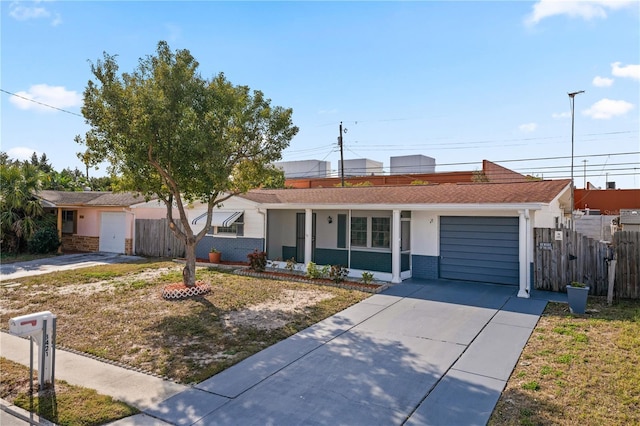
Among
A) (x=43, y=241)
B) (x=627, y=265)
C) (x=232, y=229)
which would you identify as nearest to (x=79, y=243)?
(x=43, y=241)

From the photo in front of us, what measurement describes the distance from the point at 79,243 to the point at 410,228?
20.9 metres

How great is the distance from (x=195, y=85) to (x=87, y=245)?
1819 centimetres

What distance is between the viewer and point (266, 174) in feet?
40.9

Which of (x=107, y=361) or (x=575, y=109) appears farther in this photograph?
(x=575, y=109)

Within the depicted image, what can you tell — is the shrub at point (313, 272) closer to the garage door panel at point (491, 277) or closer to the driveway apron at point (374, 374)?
the driveway apron at point (374, 374)

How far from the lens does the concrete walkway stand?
4.95m

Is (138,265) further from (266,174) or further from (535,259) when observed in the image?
(535,259)

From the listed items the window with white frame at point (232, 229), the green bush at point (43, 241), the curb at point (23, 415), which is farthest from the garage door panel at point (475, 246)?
the green bush at point (43, 241)

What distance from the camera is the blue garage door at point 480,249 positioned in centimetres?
1291

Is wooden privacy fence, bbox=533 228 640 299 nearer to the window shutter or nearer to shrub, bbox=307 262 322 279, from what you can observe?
the window shutter

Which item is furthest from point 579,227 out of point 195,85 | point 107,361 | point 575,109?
point 107,361

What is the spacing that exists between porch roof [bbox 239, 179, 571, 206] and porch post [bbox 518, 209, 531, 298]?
0.53m

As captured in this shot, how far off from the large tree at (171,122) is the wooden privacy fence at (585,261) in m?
9.32

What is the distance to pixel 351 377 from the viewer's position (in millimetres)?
6059
